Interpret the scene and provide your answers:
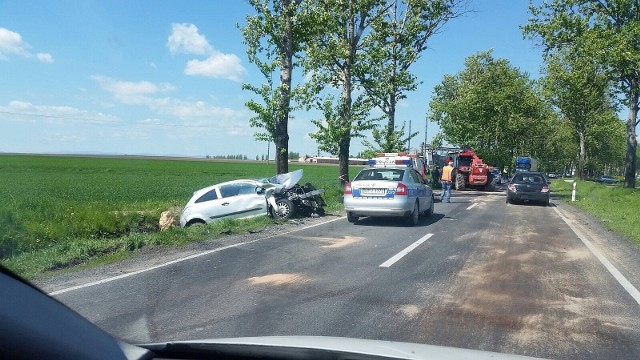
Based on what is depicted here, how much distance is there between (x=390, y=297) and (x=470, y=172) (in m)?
32.9

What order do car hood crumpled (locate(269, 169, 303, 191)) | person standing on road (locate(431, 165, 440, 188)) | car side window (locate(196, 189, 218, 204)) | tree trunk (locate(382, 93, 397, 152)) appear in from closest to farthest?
car side window (locate(196, 189, 218, 204)), car hood crumpled (locate(269, 169, 303, 191)), tree trunk (locate(382, 93, 397, 152)), person standing on road (locate(431, 165, 440, 188))

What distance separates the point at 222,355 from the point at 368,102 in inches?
991

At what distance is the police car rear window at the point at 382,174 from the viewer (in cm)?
1587

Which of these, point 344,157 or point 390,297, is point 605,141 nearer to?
point 344,157

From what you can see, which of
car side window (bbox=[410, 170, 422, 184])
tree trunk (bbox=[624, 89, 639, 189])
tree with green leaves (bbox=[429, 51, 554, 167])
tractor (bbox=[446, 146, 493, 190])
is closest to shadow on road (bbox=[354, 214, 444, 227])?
car side window (bbox=[410, 170, 422, 184])

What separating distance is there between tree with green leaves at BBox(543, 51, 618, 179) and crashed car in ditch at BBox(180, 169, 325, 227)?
22.9 meters

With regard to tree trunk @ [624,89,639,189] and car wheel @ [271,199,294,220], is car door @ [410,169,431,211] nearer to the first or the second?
car wheel @ [271,199,294,220]

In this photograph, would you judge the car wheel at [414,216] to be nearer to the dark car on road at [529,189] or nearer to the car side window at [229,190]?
the car side window at [229,190]

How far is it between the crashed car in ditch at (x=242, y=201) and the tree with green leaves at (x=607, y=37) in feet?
67.5

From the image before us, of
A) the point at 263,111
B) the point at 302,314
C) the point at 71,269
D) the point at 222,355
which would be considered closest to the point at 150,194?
the point at 263,111

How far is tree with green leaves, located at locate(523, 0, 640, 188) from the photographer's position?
29.5 m

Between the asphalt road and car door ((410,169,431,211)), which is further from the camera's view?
car door ((410,169,431,211))

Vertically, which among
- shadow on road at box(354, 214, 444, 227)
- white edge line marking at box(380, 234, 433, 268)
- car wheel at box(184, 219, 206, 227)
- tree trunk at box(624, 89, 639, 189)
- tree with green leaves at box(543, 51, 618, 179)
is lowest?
car wheel at box(184, 219, 206, 227)

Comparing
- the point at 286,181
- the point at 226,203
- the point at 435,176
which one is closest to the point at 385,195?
the point at 286,181
